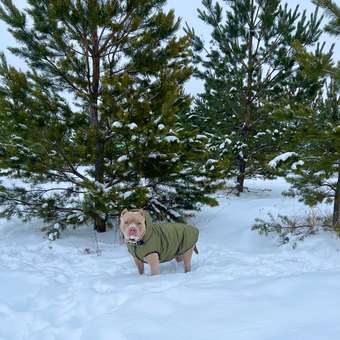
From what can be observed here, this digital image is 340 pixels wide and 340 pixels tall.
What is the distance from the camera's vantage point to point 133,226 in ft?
16.3

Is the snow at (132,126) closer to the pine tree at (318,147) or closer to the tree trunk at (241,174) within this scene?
the pine tree at (318,147)

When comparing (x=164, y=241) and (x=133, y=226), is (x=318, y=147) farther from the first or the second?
(x=133, y=226)

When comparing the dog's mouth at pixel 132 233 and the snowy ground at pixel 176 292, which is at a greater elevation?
the dog's mouth at pixel 132 233

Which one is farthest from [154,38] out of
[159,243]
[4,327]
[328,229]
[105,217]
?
[4,327]

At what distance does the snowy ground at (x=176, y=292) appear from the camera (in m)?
3.09

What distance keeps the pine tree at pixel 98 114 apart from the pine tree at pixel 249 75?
147 inches

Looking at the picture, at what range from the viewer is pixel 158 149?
23.2 ft

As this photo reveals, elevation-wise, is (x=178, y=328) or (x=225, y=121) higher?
(x=225, y=121)

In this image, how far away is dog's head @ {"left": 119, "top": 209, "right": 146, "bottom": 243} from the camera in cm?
498

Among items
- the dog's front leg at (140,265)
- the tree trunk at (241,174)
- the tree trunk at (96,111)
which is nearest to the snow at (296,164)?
the dog's front leg at (140,265)

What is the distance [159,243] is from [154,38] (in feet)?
15.0

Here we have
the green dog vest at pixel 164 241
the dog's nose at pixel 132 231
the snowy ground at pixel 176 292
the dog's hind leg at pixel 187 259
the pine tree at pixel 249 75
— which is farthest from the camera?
the pine tree at pixel 249 75

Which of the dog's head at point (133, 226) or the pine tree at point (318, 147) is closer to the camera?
the dog's head at point (133, 226)

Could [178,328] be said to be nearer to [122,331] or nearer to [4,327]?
[122,331]
